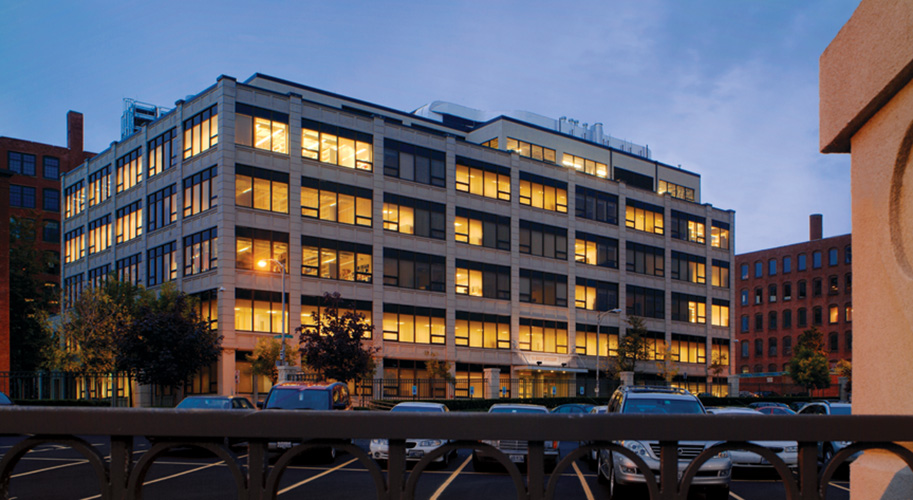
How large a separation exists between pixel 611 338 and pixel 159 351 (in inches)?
1582

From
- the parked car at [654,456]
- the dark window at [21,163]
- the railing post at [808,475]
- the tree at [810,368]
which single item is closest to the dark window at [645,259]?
the tree at [810,368]

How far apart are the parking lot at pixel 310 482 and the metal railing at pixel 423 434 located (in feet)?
6.77

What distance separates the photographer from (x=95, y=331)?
4453 centimetres

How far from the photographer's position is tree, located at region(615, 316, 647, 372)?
2421 inches

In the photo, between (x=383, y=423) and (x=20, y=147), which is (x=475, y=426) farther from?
(x=20, y=147)

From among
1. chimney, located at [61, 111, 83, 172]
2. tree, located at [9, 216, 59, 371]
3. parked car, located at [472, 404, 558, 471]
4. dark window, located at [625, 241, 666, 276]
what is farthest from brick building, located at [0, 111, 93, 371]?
parked car, located at [472, 404, 558, 471]

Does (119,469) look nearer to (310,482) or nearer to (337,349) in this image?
(310,482)

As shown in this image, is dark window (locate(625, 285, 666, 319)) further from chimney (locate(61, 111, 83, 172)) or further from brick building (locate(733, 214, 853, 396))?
chimney (locate(61, 111, 83, 172))

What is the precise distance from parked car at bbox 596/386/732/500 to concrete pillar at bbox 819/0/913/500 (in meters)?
4.67

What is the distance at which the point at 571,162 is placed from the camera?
68.0 metres

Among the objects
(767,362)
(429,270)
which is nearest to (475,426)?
(429,270)

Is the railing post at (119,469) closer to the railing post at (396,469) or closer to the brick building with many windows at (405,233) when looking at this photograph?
the railing post at (396,469)

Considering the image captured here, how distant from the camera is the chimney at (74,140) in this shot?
85.8m

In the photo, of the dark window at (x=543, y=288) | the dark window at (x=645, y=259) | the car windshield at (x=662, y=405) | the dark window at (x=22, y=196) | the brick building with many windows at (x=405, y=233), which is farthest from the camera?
the dark window at (x=22, y=196)
